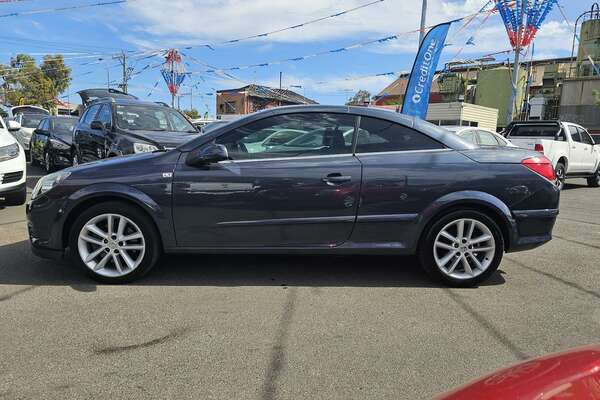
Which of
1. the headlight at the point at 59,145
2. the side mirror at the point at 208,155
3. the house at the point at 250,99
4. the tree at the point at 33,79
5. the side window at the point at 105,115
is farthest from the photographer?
the tree at the point at 33,79

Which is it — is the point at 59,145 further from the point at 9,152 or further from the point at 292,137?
the point at 292,137

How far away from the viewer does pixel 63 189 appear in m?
4.25

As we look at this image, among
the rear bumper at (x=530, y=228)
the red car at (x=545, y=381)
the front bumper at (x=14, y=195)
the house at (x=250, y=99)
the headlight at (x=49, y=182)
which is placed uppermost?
the house at (x=250, y=99)

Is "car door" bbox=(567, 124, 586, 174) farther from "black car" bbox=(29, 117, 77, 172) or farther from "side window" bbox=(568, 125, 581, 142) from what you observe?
"black car" bbox=(29, 117, 77, 172)

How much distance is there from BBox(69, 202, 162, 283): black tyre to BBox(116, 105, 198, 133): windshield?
4304 millimetres

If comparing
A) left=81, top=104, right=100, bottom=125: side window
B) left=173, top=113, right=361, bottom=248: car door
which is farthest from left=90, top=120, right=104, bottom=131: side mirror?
left=173, top=113, right=361, bottom=248: car door

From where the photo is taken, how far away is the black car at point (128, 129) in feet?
25.0

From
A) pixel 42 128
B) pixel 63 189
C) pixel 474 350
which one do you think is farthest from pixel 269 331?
pixel 42 128

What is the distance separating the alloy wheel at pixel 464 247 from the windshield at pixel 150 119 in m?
5.64

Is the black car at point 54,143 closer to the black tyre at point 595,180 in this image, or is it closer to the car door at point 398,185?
the car door at point 398,185

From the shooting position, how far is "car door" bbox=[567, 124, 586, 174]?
12.5 m

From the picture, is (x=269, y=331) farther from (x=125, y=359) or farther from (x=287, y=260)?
(x=287, y=260)

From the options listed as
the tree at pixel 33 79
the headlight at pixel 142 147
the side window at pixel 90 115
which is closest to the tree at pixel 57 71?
the tree at pixel 33 79

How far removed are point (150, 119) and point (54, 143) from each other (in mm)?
4543
